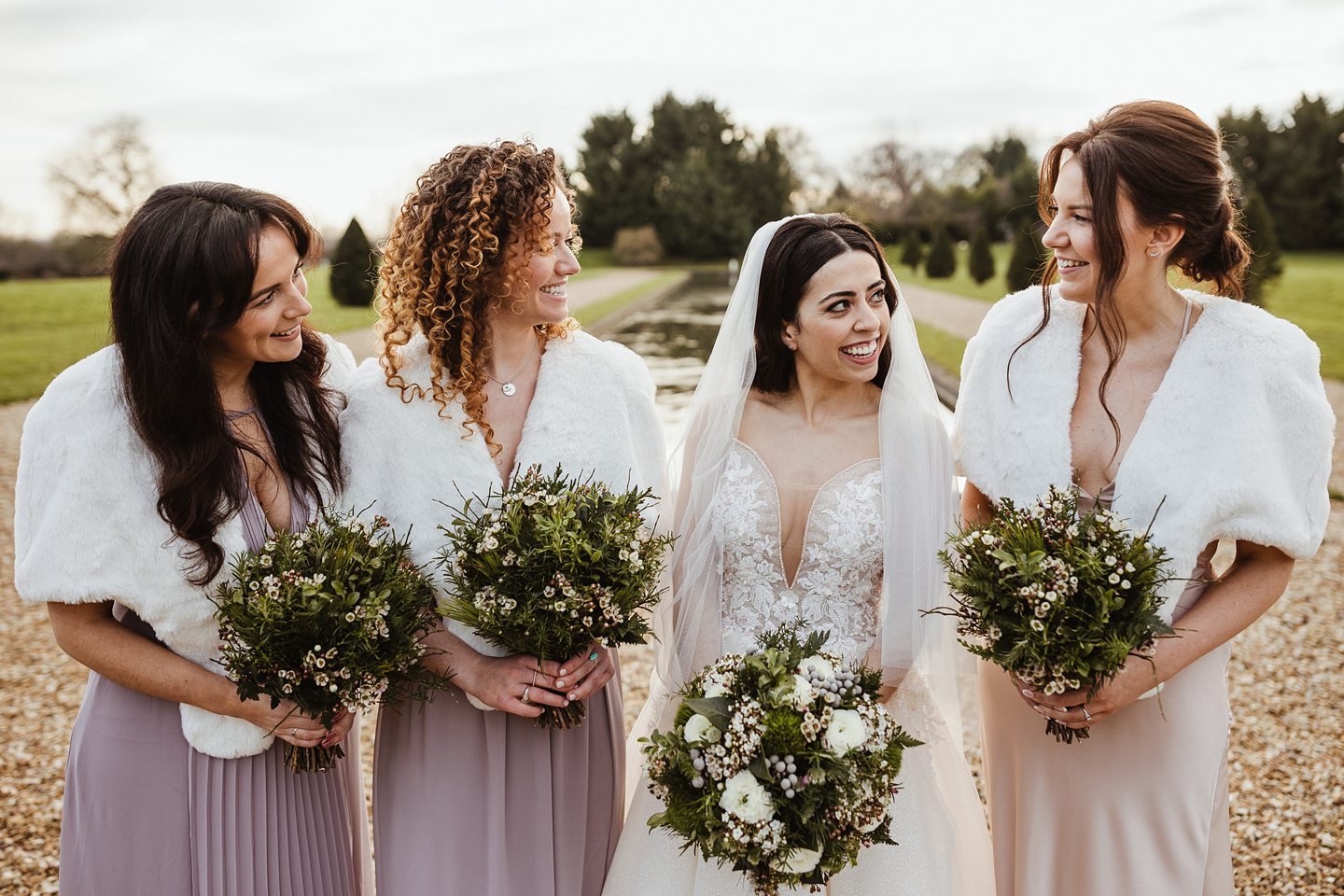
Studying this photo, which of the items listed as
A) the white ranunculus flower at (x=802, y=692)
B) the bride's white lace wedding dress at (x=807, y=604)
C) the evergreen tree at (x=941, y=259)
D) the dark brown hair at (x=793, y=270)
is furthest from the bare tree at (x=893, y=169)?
the white ranunculus flower at (x=802, y=692)

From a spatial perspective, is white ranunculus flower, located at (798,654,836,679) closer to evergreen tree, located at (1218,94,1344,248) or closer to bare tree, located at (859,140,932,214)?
evergreen tree, located at (1218,94,1344,248)

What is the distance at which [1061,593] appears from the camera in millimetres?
2574

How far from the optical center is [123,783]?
118 inches

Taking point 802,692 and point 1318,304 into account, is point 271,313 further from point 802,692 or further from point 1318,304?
point 1318,304

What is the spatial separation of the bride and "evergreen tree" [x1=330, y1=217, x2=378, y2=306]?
21.1 metres

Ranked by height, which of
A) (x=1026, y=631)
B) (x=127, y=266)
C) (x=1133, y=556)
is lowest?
(x=1026, y=631)

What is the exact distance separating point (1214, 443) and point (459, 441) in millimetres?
2419

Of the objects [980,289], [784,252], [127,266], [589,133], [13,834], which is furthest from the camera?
[589,133]

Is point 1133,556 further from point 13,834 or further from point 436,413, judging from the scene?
point 13,834

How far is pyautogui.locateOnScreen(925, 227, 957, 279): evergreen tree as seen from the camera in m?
40.8

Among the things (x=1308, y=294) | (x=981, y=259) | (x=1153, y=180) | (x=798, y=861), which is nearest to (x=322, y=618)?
(x=798, y=861)

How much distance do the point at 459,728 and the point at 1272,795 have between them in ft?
15.5

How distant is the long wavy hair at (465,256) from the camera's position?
3301mm

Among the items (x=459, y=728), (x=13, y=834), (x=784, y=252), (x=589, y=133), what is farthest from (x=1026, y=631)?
(x=589, y=133)
